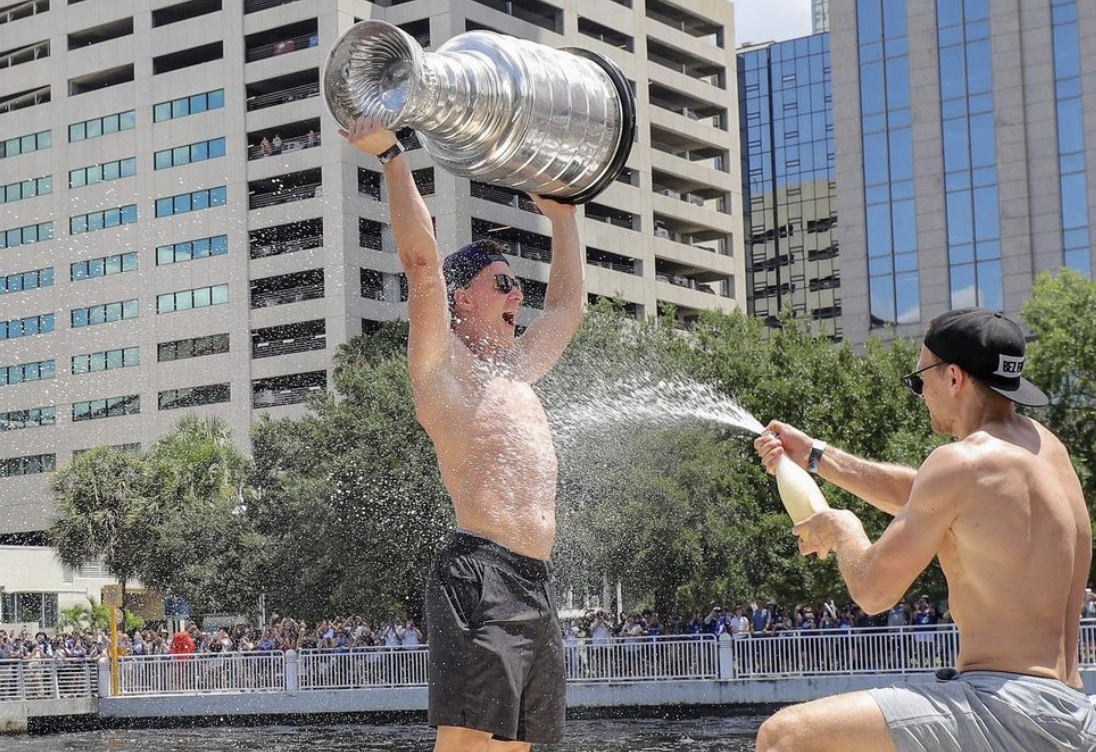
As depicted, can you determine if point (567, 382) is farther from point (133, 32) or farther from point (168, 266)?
point (133, 32)

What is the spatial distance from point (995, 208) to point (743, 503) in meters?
43.4

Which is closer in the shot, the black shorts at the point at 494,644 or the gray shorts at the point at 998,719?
the gray shorts at the point at 998,719

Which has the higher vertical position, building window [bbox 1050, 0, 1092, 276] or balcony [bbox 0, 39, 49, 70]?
balcony [bbox 0, 39, 49, 70]

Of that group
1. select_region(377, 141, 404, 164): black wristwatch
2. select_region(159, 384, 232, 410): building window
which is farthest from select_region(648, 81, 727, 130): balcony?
select_region(377, 141, 404, 164): black wristwatch

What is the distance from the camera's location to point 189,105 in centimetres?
7919

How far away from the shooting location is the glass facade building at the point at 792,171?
112188 millimetres

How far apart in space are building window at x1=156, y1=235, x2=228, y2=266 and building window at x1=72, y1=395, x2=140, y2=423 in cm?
693

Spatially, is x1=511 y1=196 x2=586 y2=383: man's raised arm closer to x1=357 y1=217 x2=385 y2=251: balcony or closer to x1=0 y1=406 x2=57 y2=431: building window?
x1=357 y1=217 x2=385 y2=251: balcony

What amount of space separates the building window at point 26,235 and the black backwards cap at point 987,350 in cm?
8296

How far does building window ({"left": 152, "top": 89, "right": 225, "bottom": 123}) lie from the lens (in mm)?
78000

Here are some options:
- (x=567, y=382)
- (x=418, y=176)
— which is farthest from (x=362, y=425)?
(x=418, y=176)

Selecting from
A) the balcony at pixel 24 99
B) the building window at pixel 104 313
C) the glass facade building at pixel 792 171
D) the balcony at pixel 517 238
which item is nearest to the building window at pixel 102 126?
the balcony at pixel 24 99

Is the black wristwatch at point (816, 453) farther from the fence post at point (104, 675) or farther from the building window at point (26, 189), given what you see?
the building window at point (26, 189)

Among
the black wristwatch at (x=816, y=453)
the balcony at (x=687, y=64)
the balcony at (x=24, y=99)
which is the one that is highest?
the balcony at (x=687, y=64)
